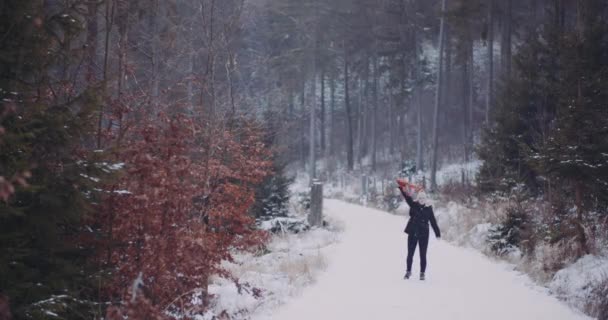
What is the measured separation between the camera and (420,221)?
922cm

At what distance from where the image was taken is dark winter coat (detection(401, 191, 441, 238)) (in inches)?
361

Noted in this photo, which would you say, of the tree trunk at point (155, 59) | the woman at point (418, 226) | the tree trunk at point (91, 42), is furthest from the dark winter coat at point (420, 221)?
the tree trunk at point (91, 42)

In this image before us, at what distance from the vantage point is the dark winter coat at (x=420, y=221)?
9164 mm

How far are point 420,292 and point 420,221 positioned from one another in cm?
172

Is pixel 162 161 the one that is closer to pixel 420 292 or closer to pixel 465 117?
pixel 420 292

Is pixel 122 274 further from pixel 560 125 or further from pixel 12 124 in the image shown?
pixel 560 125

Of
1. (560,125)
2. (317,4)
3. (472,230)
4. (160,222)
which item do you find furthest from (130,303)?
(317,4)

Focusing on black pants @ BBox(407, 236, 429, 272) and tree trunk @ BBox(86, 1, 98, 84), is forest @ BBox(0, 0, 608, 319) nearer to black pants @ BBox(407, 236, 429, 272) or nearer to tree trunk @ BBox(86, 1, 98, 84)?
tree trunk @ BBox(86, 1, 98, 84)

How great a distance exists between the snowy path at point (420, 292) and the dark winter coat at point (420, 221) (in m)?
0.89

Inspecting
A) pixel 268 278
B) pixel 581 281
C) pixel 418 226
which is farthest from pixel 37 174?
pixel 581 281

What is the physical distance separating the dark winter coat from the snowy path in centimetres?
89

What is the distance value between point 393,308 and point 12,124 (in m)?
5.48

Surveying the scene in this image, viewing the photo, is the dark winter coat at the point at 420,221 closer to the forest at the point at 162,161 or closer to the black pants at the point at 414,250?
the black pants at the point at 414,250

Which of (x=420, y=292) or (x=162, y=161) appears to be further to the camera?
(x=420, y=292)
